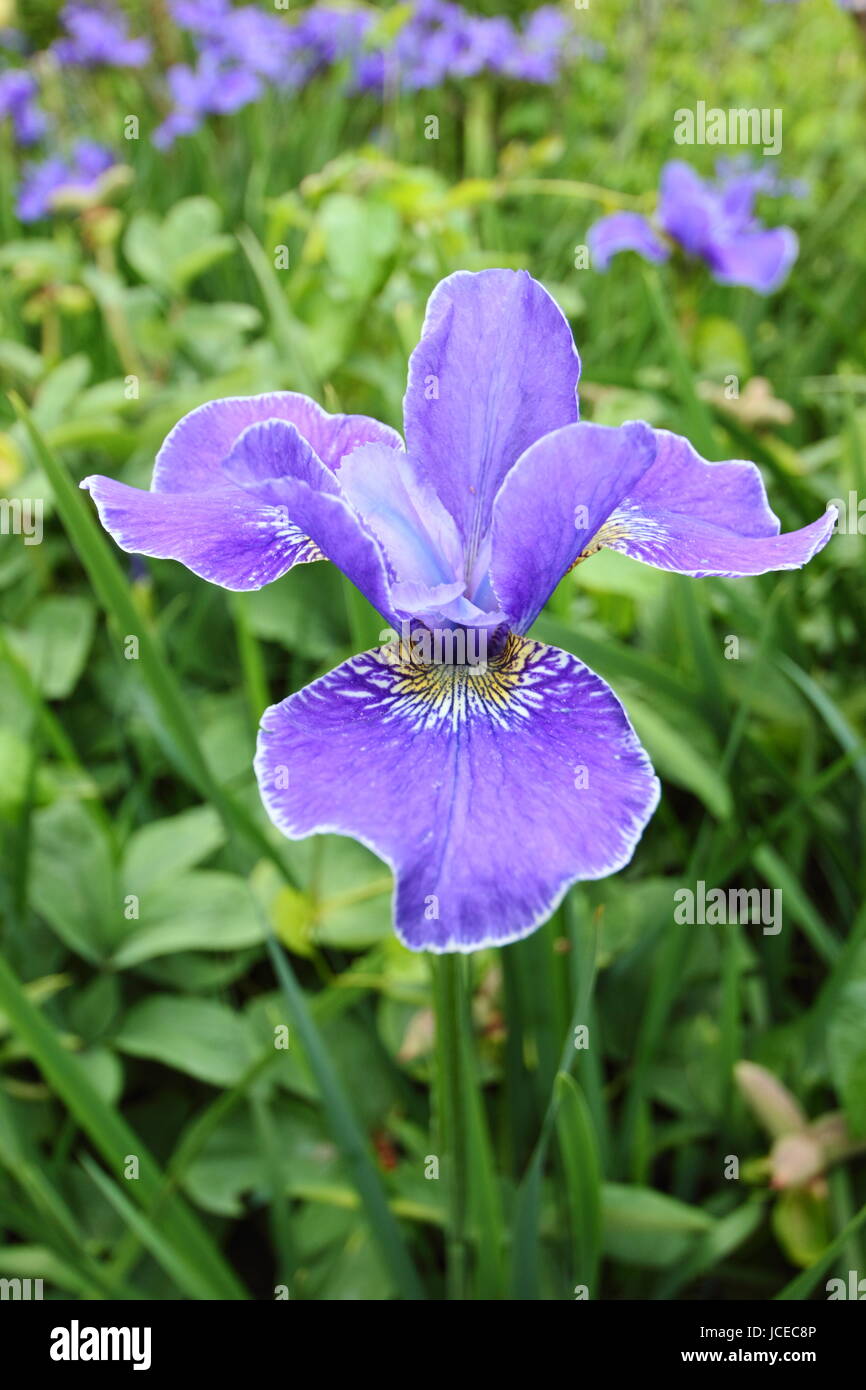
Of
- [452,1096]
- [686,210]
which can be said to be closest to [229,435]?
[452,1096]

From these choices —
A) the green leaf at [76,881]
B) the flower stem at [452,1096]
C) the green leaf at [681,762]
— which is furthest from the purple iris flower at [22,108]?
the flower stem at [452,1096]

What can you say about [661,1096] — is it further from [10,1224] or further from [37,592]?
[37,592]

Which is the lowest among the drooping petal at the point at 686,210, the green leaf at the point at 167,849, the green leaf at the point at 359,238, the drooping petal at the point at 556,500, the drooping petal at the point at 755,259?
the green leaf at the point at 167,849

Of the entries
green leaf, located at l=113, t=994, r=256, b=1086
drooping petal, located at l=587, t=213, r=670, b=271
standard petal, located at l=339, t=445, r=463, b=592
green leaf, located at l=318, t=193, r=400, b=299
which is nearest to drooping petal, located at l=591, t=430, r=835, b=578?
standard petal, located at l=339, t=445, r=463, b=592

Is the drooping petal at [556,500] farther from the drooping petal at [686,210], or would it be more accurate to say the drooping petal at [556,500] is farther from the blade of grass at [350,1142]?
the drooping petal at [686,210]
